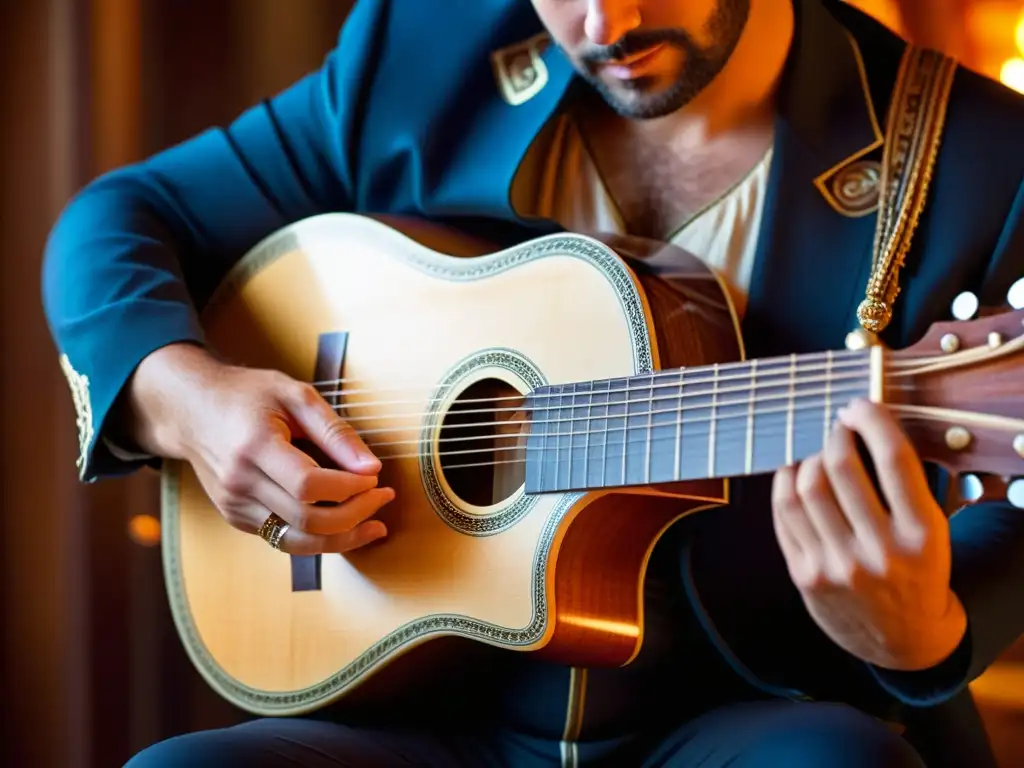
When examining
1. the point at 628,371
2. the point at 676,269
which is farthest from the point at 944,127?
the point at 628,371

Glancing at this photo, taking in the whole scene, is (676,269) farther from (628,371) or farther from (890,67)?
(890,67)

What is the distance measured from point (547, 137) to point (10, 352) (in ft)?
3.09

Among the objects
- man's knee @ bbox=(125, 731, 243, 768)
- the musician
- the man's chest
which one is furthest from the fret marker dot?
man's knee @ bbox=(125, 731, 243, 768)

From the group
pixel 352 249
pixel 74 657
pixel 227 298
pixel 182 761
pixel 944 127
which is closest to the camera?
pixel 182 761

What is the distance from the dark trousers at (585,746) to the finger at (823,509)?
0.65ft

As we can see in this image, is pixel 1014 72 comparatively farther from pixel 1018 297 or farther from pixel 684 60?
pixel 1018 297

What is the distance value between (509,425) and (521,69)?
0.48 meters

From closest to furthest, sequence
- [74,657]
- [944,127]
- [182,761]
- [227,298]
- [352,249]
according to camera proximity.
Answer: [182,761]
[944,127]
[352,249]
[227,298]
[74,657]

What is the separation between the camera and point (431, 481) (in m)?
1.04

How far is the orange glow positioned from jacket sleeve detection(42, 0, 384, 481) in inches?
19.1

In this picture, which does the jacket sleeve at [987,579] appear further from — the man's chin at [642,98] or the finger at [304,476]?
the finger at [304,476]

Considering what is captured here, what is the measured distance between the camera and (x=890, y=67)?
1.10 metres

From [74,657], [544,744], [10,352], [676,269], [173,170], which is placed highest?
[173,170]

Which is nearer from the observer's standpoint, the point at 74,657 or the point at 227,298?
the point at 227,298
